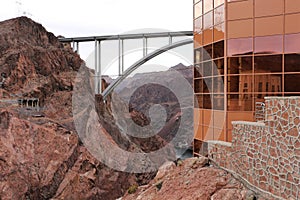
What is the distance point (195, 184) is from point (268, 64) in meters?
4.92

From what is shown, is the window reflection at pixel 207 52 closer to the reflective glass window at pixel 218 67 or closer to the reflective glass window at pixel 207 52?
the reflective glass window at pixel 207 52

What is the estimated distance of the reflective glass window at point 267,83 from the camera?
10.4 m

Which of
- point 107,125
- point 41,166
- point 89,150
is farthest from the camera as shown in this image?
point 107,125

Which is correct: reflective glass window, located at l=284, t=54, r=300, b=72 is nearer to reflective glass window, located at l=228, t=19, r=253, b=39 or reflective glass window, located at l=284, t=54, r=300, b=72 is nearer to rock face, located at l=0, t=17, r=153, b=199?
reflective glass window, located at l=228, t=19, r=253, b=39

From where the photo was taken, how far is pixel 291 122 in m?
7.36

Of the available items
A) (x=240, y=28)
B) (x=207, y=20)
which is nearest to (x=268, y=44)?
(x=240, y=28)

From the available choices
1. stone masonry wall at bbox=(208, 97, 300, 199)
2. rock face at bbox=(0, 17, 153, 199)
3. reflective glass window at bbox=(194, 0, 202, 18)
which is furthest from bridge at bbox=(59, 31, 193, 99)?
stone masonry wall at bbox=(208, 97, 300, 199)

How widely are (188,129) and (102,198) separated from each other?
39815 mm

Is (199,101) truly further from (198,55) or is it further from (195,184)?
(195,184)

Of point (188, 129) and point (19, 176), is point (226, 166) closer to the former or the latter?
point (19, 176)

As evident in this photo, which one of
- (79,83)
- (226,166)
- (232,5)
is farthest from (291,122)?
(79,83)

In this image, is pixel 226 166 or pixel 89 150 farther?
pixel 89 150

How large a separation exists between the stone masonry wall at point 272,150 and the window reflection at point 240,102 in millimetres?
1558

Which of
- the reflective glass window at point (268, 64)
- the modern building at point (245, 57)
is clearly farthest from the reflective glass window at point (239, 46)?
the reflective glass window at point (268, 64)
